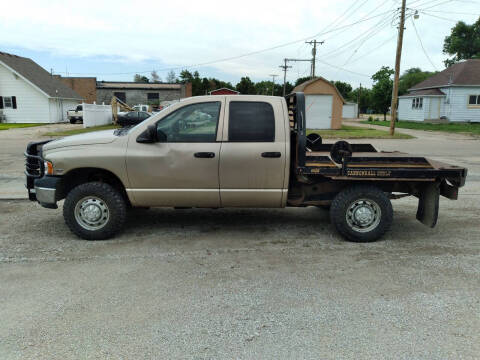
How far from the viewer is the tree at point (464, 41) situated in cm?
6115

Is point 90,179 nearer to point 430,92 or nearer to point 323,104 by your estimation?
point 323,104

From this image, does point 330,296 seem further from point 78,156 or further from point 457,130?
point 457,130

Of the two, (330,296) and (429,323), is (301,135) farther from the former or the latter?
(429,323)

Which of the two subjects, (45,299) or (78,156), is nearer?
(45,299)

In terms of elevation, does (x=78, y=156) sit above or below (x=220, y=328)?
above

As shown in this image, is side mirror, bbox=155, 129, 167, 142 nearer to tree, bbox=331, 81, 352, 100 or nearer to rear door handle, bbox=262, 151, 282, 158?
rear door handle, bbox=262, 151, 282, 158

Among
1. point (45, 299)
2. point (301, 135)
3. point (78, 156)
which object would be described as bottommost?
point (45, 299)

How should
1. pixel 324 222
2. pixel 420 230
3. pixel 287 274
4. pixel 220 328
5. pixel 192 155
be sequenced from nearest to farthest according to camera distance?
pixel 220 328 → pixel 287 274 → pixel 192 155 → pixel 420 230 → pixel 324 222

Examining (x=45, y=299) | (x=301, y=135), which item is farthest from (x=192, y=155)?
(x=45, y=299)

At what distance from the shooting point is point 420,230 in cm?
618

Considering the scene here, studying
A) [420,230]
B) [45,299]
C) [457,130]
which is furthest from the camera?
[457,130]

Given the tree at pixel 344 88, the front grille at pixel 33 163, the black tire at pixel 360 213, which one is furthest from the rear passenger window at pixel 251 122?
the tree at pixel 344 88

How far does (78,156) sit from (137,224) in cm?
146

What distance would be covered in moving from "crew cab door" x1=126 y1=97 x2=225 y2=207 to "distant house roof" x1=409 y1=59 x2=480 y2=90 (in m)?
39.7
